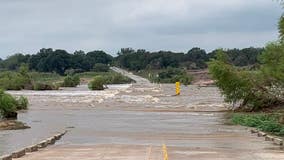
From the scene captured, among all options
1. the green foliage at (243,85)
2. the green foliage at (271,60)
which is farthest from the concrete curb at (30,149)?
the green foliage at (243,85)

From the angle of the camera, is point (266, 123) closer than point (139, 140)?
No

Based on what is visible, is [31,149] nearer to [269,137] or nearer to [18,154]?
[18,154]

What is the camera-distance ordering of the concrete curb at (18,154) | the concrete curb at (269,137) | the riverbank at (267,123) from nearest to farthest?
1. the concrete curb at (18,154)
2. the concrete curb at (269,137)
3. the riverbank at (267,123)

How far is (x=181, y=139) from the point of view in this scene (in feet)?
93.8

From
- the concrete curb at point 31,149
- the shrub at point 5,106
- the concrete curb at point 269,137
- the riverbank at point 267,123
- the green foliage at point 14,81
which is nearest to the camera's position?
the concrete curb at point 31,149

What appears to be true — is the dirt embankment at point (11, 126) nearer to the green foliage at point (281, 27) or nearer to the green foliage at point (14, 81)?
the green foliage at point (281, 27)

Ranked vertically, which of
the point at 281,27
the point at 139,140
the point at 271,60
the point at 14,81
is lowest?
the point at 139,140

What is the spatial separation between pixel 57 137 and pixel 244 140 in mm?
8699

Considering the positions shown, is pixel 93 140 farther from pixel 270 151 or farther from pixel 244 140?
pixel 270 151

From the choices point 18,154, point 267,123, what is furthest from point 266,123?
point 18,154

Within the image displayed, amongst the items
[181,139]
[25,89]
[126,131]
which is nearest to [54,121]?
[126,131]

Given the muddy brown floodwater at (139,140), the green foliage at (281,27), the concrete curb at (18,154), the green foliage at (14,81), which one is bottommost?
the muddy brown floodwater at (139,140)

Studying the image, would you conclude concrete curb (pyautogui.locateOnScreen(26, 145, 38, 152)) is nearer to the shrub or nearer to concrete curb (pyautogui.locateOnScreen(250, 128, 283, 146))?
concrete curb (pyautogui.locateOnScreen(250, 128, 283, 146))

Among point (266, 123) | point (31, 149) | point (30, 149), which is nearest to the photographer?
point (30, 149)
